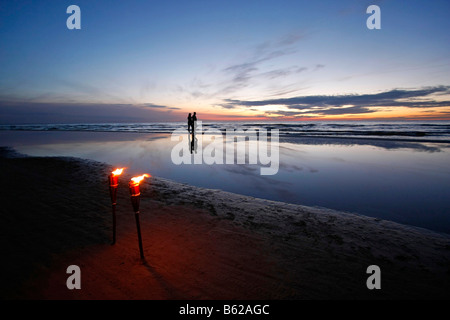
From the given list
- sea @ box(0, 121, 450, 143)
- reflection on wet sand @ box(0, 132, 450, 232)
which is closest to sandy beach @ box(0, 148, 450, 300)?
reflection on wet sand @ box(0, 132, 450, 232)

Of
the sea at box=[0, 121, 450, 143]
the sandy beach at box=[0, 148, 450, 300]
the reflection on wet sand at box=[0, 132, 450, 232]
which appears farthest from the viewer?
the sea at box=[0, 121, 450, 143]

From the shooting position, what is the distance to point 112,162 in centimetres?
1457

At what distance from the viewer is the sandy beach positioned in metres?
3.42

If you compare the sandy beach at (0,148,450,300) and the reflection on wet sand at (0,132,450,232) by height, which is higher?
the reflection on wet sand at (0,132,450,232)

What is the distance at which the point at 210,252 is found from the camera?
14.6ft

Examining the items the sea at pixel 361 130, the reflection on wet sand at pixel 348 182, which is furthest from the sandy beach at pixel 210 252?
the sea at pixel 361 130

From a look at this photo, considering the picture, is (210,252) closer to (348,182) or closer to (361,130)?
(348,182)

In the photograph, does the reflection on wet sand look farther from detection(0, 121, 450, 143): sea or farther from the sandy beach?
detection(0, 121, 450, 143): sea

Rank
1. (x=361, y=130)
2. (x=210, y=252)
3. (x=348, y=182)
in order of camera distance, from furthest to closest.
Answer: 1. (x=361, y=130)
2. (x=348, y=182)
3. (x=210, y=252)

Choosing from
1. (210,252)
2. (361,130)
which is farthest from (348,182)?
(361,130)

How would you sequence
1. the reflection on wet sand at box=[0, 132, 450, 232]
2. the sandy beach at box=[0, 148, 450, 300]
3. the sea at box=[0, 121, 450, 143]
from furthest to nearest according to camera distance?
the sea at box=[0, 121, 450, 143], the reflection on wet sand at box=[0, 132, 450, 232], the sandy beach at box=[0, 148, 450, 300]
